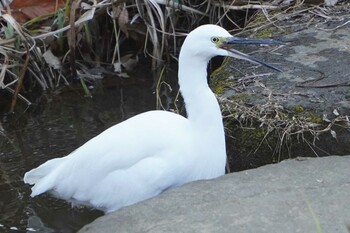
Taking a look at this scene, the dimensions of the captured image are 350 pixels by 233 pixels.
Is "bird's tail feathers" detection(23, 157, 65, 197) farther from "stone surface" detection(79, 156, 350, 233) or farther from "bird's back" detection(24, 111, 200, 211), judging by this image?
"stone surface" detection(79, 156, 350, 233)

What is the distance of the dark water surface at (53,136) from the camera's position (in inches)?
153

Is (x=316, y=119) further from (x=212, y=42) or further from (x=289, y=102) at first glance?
(x=212, y=42)

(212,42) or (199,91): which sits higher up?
(212,42)

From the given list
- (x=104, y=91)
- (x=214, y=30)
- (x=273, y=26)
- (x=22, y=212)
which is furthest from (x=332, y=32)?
(x=22, y=212)

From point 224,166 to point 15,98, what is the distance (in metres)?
1.87

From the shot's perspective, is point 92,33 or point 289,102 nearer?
point 289,102

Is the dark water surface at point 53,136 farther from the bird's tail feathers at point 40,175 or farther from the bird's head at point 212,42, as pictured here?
the bird's head at point 212,42

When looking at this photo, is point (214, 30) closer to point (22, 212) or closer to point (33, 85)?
point (22, 212)

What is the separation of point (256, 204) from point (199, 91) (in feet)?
2.94

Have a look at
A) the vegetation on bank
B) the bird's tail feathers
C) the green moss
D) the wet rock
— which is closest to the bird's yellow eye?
the wet rock

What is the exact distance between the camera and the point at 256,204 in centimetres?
291

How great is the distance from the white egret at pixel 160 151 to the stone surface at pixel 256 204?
0.30 m

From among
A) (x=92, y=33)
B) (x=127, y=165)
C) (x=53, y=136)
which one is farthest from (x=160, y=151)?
(x=92, y=33)

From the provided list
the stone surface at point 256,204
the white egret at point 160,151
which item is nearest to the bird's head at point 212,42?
the white egret at point 160,151
